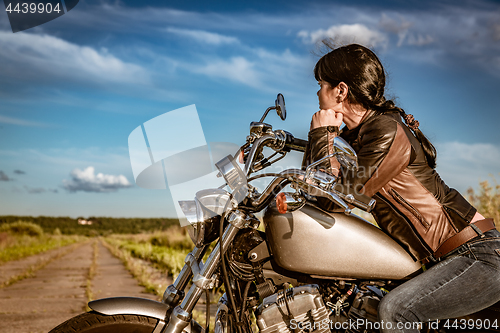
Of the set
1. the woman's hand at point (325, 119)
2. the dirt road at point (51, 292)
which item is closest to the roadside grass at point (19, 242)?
the dirt road at point (51, 292)

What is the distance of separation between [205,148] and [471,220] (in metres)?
1.48

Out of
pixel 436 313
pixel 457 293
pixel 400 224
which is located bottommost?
pixel 436 313

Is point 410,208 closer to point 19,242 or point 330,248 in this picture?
point 330,248

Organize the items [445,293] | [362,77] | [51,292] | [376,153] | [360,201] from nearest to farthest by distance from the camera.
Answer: [360,201]
[445,293]
[376,153]
[362,77]
[51,292]

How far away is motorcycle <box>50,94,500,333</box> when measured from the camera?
1.77 m

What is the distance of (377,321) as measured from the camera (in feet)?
5.75

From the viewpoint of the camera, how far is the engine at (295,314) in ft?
5.80

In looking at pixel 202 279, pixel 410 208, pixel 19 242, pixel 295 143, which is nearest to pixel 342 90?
pixel 295 143

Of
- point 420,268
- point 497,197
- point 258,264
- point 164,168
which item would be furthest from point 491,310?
point 497,197

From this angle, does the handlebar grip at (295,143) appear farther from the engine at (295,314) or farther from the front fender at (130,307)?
the front fender at (130,307)

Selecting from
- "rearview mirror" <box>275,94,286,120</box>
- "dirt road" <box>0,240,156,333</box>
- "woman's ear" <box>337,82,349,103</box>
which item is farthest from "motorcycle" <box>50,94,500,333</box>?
"dirt road" <box>0,240,156,333</box>

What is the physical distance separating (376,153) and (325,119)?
0.35 meters

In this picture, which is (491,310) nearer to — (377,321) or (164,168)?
(377,321)

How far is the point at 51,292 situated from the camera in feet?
16.9
